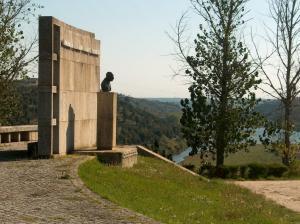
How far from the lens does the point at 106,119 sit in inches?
765

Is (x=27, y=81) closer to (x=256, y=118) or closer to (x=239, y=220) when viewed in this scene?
(x=256, y=118)

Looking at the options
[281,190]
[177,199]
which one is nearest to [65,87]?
[177,199]

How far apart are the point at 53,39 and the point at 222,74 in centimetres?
1277

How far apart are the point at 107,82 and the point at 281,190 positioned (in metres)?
7.62

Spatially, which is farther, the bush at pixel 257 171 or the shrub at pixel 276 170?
the shrub at pixel 276 170

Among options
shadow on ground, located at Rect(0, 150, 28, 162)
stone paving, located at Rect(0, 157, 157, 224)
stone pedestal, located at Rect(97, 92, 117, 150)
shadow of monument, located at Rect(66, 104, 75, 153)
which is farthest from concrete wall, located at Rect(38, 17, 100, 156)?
stone paving, located at Rect(0, 157, 157, 224)

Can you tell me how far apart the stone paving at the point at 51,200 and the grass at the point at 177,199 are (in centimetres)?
47

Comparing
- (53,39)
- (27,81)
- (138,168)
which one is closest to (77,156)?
(138,168)

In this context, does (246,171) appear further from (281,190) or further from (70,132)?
(70,132)

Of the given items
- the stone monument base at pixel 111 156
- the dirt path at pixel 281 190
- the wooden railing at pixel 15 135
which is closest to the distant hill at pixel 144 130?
the wooden railing at pixel 15 135

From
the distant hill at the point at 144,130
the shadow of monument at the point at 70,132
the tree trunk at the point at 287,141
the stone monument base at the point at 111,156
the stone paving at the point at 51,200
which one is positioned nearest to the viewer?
the stone paving at the point at 51,200

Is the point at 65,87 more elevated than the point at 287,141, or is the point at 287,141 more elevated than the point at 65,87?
the point at 65,87

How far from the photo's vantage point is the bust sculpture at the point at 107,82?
19.6 meters

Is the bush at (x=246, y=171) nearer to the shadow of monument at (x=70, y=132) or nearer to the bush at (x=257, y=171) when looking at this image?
the bush at (x=257, y=171)
